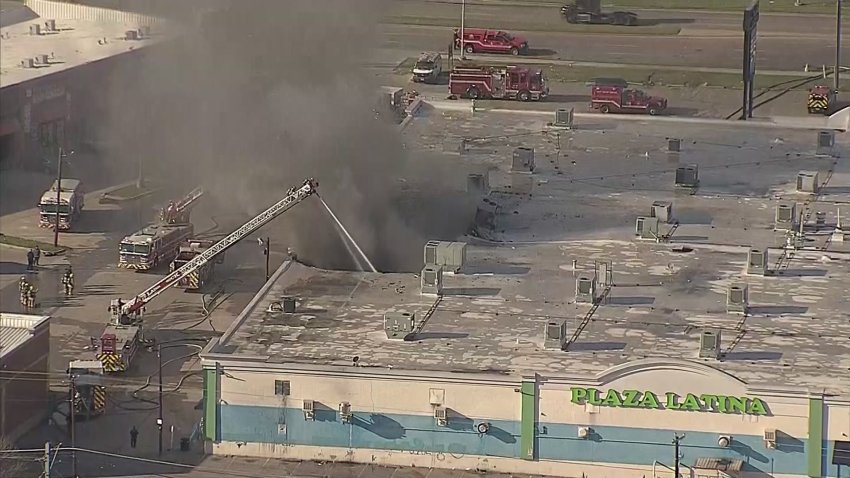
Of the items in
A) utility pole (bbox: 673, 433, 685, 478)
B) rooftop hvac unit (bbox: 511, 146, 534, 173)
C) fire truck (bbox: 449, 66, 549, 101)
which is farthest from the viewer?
fire truck (bbox: 449, 66, 549, 101)

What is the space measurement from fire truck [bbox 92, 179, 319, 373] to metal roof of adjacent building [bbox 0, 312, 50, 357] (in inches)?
68.6

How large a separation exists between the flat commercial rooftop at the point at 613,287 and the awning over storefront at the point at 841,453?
83 cm

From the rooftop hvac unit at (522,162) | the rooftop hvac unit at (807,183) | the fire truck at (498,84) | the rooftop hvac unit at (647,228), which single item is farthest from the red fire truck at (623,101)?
the rooftop hvac unit at (647,228)

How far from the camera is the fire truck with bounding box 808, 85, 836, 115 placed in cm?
5338

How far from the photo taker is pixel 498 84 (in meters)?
53.5

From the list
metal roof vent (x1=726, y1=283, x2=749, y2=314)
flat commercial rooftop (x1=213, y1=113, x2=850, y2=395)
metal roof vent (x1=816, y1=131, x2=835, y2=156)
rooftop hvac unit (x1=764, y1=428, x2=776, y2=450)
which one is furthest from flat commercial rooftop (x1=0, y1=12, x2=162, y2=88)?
rooftop hvac unit (x1=764, y1=428, x2=776, y2=450)

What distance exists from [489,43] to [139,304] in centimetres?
2978

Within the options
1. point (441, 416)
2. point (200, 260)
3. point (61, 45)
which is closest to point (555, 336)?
point (441, 416)

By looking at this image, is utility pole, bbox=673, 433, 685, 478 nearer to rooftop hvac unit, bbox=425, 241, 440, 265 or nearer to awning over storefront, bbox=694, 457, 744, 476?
awning over storefront, bbox=694, 457, 744, 476

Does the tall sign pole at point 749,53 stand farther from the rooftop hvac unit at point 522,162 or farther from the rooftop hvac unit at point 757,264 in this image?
the rooftop hvac unit at point 757,264

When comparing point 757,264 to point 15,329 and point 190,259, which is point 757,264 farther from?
point 15,329

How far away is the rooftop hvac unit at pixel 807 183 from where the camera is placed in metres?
38.5

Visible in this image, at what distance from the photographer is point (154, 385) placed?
31422mm

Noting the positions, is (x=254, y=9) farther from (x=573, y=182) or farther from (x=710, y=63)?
(x=710, y=63)
